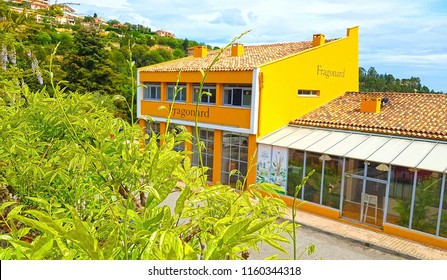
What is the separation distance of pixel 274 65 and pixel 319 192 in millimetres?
5244

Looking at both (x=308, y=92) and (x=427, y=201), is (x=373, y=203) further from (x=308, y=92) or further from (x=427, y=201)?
(x=308, y=92)

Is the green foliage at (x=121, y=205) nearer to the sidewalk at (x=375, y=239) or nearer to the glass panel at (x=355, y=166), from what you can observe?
the sidewalk at (x=375, y=239)

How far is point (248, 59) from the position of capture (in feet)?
57.9

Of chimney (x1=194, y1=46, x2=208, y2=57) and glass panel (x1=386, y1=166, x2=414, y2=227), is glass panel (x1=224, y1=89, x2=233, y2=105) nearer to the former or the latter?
chimney (x1=194, y1=46, x2=208, y2=57)

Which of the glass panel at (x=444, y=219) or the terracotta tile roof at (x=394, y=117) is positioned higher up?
the terracotta tile roof at (x=394, y=117)

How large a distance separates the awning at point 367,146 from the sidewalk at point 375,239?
2256 millimetres

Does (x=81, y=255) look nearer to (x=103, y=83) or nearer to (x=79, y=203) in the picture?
(x=79, y=203)

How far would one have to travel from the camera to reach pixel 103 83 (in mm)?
33656

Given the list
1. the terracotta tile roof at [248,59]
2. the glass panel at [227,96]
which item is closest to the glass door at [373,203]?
the terracotta tile roof at [248,59]

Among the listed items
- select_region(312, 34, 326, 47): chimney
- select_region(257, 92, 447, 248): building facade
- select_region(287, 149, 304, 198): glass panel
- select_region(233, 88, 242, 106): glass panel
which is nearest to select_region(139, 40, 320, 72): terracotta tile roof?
select_region(312, 34, 326, 47): chimney

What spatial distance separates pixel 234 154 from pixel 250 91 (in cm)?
277

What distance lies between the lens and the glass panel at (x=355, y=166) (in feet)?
42.2

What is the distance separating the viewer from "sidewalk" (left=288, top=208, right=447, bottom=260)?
10.7 m

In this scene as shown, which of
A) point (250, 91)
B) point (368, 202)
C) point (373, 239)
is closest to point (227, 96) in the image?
point (250, 91)
